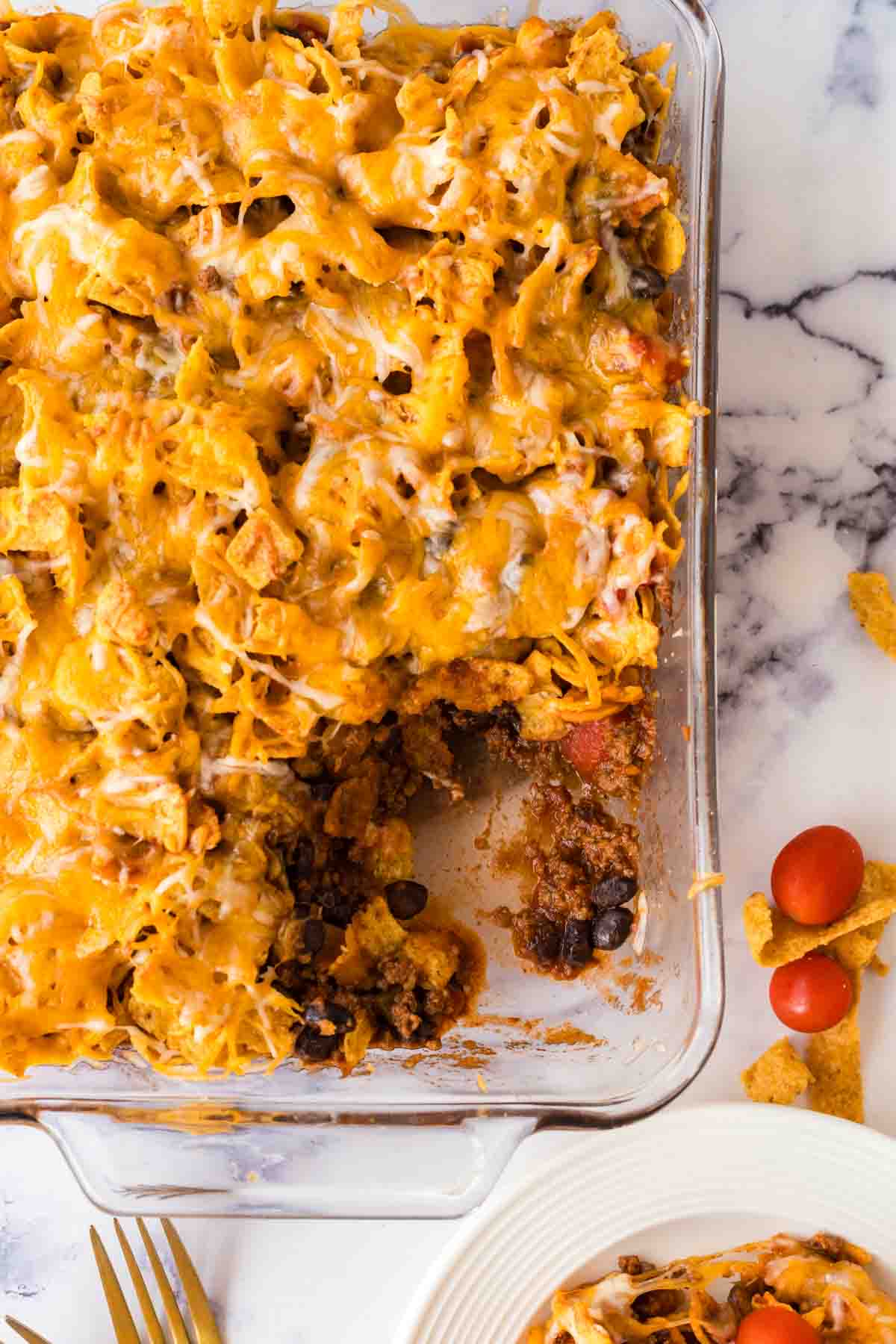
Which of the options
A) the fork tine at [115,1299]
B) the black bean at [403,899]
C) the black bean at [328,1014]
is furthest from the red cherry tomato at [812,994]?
the fork tine at [115,1299]

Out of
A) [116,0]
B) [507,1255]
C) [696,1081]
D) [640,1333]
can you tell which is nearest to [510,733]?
[696,1081]

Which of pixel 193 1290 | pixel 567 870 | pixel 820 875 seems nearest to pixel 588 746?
pixel 567 870

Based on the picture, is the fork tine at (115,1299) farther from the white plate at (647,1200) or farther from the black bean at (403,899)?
the black bean at (403,899)

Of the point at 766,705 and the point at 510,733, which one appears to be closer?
the point at 510,733

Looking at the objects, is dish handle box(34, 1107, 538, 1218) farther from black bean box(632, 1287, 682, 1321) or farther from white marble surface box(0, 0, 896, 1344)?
black bean box(632, 1287, 682, 1321)

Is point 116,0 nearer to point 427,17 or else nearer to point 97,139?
point 97,139

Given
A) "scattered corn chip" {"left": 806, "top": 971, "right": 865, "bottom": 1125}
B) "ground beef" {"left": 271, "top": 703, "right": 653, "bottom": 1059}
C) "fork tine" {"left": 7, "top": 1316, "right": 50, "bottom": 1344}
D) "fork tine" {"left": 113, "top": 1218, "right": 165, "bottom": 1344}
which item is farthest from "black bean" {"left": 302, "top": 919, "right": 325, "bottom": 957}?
"fork tine" {"left": 7, "top": 1316, "right": 50, "bottom": 1344}

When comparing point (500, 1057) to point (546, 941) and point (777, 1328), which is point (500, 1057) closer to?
point (546, 941)
